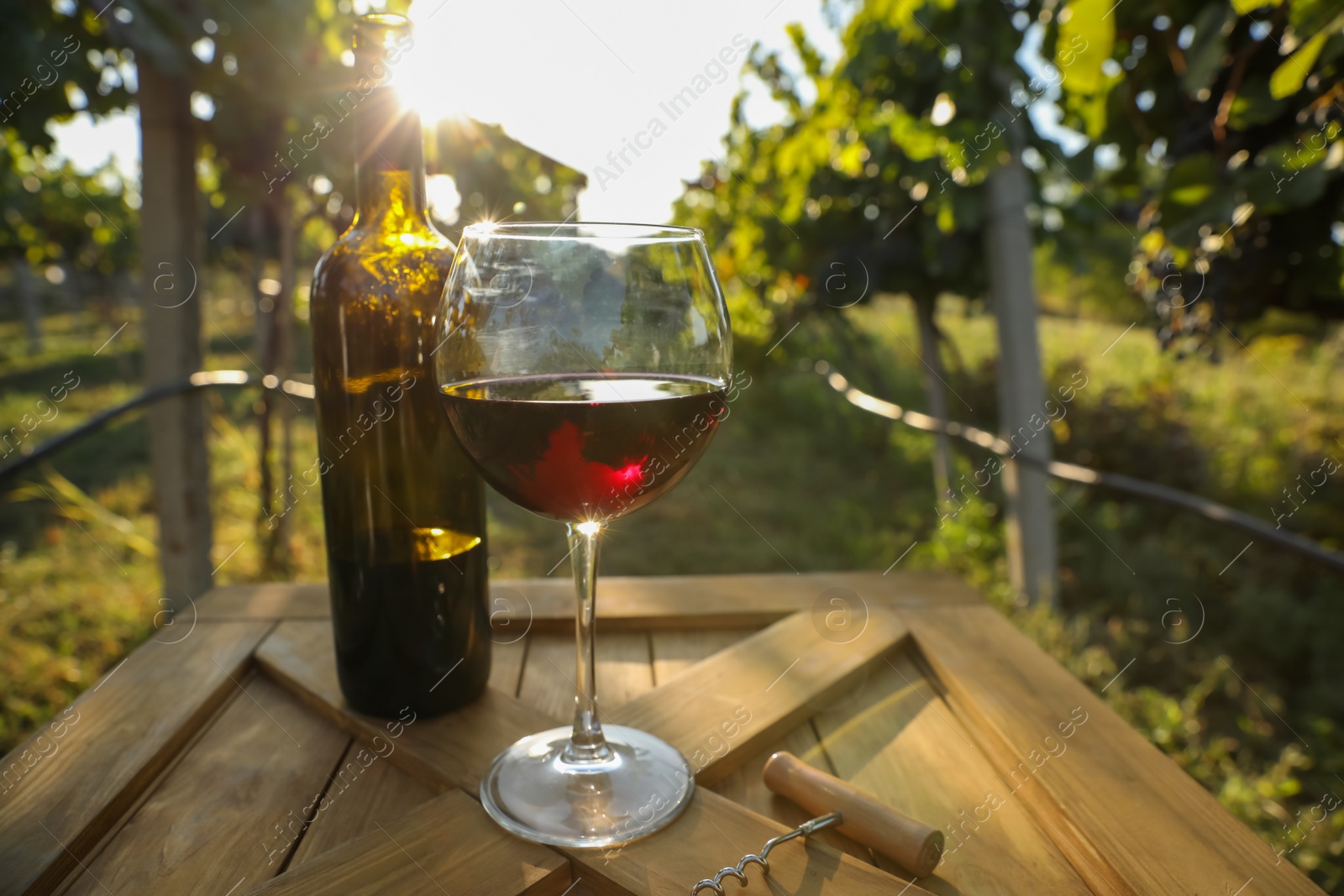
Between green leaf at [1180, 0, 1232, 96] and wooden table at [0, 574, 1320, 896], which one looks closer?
wooden table at [0, 574, 1320, 896]

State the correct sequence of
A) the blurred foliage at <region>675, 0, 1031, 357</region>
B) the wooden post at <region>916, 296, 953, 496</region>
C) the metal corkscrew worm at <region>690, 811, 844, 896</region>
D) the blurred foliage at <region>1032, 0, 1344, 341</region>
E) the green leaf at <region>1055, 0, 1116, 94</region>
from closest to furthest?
1. the metal corkscrew worm at <region>690, 811, 844, 896</region>
2. the blurred foliage at <region>1032, 0, 1344, 341</region>
3. the green leaf at <region>1055, 0, 1116, 94</region>
4. the blurred foliage at <region>675, 0, 1031, 357</region>
5. the wooden post at <region>916, 296, 953, 496</region>

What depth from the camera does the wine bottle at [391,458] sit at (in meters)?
0.95

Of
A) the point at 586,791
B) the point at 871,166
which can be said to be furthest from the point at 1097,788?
the point at 871,166

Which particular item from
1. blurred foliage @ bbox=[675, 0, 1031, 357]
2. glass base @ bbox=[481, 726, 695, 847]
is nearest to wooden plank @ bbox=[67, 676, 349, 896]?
glass base @ bbox=[481, 726, 695, 847]

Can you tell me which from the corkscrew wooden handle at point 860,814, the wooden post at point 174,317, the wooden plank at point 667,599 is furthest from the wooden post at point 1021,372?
the wooden post at point 174,317

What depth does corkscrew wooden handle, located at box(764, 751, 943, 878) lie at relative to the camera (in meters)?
0.74

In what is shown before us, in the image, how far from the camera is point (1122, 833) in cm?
78

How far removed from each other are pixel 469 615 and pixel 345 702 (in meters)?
0.18

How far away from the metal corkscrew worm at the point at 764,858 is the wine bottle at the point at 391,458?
418 mm

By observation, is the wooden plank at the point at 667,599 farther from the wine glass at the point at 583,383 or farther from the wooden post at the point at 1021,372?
the wooden post at the point at 1021,372

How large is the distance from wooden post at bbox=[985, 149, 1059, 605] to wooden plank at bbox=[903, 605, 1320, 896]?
2.20 m

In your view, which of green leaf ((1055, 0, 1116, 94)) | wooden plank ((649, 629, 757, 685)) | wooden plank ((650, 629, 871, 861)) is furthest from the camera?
green leaf ((1055, 0, 1116, 94))

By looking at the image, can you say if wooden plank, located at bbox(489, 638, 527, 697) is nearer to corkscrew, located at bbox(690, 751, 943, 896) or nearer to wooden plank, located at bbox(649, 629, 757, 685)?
wooden plank, located at bbox(649, 629, 757, 685)

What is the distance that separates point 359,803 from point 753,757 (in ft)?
1.33
